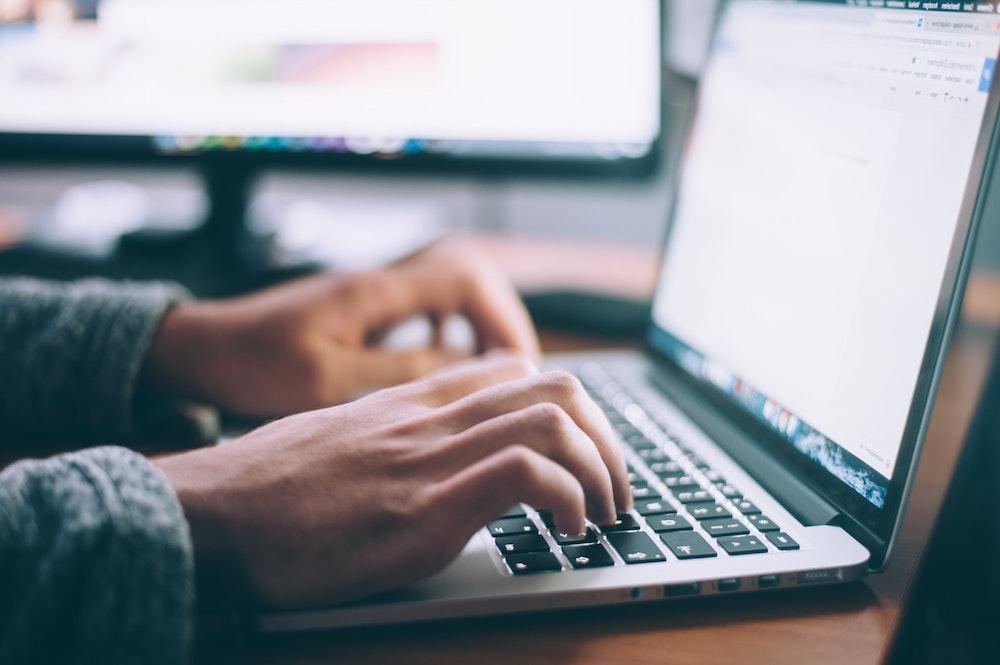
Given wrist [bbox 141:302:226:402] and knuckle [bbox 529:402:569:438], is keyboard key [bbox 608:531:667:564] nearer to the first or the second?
knuckle [bbox 529:402:569:438]

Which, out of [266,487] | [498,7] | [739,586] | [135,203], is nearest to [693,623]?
[739,586]

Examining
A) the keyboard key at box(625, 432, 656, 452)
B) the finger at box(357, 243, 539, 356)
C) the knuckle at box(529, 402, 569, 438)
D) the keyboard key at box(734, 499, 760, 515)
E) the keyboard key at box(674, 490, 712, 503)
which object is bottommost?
the keyboard key at box(625, 432, 656, 452)

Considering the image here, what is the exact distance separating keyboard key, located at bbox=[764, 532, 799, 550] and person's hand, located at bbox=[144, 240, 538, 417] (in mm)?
283

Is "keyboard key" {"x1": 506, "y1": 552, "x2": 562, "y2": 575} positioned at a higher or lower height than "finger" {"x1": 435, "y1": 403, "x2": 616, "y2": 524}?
lower

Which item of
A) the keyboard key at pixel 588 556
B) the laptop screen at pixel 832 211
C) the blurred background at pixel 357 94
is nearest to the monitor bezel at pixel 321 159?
the blurred background at pixel 357 94

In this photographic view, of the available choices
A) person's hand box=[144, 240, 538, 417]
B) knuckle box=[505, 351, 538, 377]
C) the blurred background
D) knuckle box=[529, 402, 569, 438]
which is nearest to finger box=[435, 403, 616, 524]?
knuckle box=[529, 402, 569, 438]

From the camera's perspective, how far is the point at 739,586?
14.7 inches

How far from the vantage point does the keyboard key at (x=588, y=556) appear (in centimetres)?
38

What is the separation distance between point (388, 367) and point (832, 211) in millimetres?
305

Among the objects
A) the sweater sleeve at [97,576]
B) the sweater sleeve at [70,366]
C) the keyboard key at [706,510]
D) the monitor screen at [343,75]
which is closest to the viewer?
the sweater sleeve at [97,576]

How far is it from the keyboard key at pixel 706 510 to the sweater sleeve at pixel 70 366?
0.35m

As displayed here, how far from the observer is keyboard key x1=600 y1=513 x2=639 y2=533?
40 centimetres

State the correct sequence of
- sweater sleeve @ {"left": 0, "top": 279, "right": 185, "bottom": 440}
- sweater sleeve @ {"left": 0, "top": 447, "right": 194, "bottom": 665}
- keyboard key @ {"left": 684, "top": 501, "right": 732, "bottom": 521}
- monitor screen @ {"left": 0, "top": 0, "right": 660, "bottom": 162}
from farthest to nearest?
1. monitor screen @ {"left": 0, "top": 0, "right": 660, "bottom": 162}
2. sweater sleeve @ {"left": 0, "top": 279, "right": 185, "bottom": 440}
3. keyboard key @ {"left": 684, "top": 501, "right": 732, "bottom": 521}
4. sweater sleeve @ {"left": 0, "top": 447, "right": 194, "bottom": 665}

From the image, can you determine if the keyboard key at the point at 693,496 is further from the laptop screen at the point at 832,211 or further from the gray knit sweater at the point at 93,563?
the gray knit sweater at the point at 93,563
